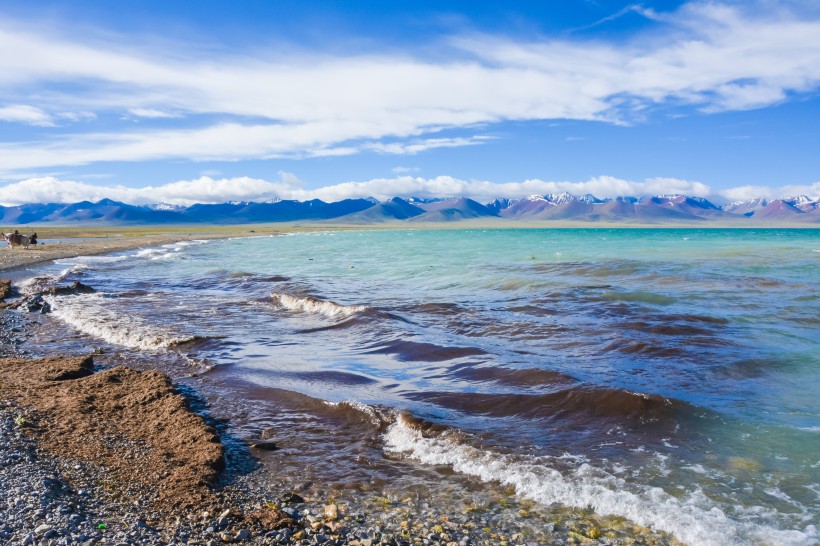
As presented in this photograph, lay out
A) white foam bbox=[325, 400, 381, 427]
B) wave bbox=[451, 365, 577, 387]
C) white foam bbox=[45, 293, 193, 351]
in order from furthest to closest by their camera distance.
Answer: white foam bbox=[45, 293, 193, 351] < wave bbox=[451, 365, 577, 387] < white foam bbox=[325, 400, 381, 427]

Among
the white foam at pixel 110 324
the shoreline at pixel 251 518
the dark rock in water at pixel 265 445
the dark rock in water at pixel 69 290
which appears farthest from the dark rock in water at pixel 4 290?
the dark rock in water at pixel 265 445

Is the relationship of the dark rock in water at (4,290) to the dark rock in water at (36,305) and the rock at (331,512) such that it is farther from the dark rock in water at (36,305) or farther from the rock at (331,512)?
the rock at (331,512)

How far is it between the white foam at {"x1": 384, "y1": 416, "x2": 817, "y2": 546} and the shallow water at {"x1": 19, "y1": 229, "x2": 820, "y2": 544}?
0.03 metres

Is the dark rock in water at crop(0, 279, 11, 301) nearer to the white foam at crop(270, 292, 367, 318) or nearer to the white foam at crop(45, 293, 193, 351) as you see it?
the white foam at crop(45, 293, 193, 351)

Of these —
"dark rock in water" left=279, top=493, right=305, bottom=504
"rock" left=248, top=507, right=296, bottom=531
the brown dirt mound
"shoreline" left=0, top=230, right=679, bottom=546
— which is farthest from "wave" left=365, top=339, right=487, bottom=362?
"rock" left=248, top=507, right=296, bottom=531

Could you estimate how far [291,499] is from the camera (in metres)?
6.30

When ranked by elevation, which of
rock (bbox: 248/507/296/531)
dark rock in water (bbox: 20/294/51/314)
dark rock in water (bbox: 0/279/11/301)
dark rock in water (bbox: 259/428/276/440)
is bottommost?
dark rock in water (bbox: 259/428/276/440)

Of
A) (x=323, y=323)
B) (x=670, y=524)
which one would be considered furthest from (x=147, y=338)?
(x=670, y=524)

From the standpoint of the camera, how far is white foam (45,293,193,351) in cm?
1427

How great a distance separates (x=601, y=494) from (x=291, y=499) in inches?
140

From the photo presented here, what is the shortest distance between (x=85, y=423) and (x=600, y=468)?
7116mm

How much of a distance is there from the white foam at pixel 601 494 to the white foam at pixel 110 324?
28.0ft

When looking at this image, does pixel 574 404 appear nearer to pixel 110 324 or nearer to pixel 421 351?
pixel 421 351

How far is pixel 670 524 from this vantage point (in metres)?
5.99
